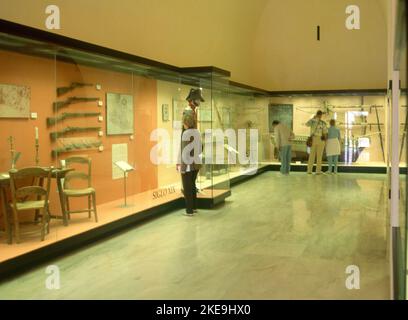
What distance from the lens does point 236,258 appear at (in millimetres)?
5992

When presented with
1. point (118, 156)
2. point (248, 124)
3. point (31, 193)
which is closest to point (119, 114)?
point (118, 156)

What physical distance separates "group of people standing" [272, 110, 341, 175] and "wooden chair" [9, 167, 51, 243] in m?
10.2

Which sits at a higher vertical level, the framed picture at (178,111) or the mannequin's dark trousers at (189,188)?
the framed picture at (178,111)

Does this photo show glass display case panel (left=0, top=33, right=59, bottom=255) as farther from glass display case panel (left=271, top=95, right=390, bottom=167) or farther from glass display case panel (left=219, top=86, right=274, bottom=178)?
glass display case panel (left=271, top=95, right=390, bottom=167)

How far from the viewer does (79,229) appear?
21.6 feet

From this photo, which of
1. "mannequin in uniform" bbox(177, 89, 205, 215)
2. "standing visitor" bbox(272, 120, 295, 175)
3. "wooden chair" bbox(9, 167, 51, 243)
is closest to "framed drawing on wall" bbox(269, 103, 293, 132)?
"standing visitor" bbox(272, 120, 295, 175)

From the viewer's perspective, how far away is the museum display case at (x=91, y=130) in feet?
20.1

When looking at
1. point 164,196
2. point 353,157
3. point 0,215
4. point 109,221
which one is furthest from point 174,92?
point 353,157

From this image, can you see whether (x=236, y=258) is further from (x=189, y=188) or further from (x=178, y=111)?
(x=178, y=111)

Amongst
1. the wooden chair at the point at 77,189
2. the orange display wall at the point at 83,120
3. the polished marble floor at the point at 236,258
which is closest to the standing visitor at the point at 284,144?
the polished marble floor at the point at 236,258

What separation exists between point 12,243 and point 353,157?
42.5ft

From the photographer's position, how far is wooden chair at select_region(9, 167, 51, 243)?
231 inches

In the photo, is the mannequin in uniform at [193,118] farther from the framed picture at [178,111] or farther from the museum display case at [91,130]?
the framed picture at [178,111]

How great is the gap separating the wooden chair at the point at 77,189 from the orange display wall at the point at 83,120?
0.12 meters
